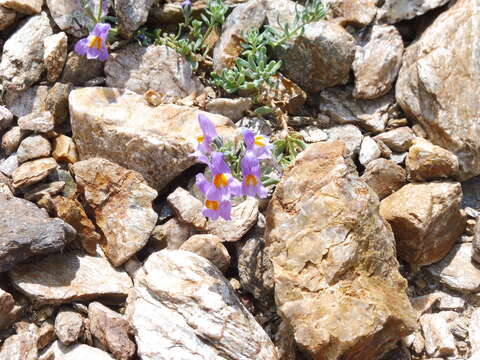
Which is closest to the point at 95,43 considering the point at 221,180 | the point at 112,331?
the point at 221,180

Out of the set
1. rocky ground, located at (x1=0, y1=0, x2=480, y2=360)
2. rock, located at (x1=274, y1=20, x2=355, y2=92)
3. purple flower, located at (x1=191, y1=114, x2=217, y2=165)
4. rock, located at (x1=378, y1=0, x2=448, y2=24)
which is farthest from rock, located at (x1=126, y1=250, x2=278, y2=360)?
rock, located at (x1=378, y1=0, x2=448, y2=24)

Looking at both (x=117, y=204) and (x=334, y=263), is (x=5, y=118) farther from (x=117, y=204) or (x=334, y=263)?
(x=334, y=263)

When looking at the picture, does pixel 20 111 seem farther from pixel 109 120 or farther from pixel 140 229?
pixel 140 229

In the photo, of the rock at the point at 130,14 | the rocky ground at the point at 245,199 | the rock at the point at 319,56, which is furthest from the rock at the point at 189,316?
the rock at the point at 130,14

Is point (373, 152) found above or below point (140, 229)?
above

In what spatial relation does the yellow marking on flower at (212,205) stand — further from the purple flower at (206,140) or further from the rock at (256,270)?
the rock at (256,270)

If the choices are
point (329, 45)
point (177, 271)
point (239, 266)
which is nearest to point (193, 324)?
point (177, 271)

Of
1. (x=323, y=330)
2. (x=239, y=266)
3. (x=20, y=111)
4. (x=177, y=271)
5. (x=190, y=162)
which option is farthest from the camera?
(x=20, y=111)
